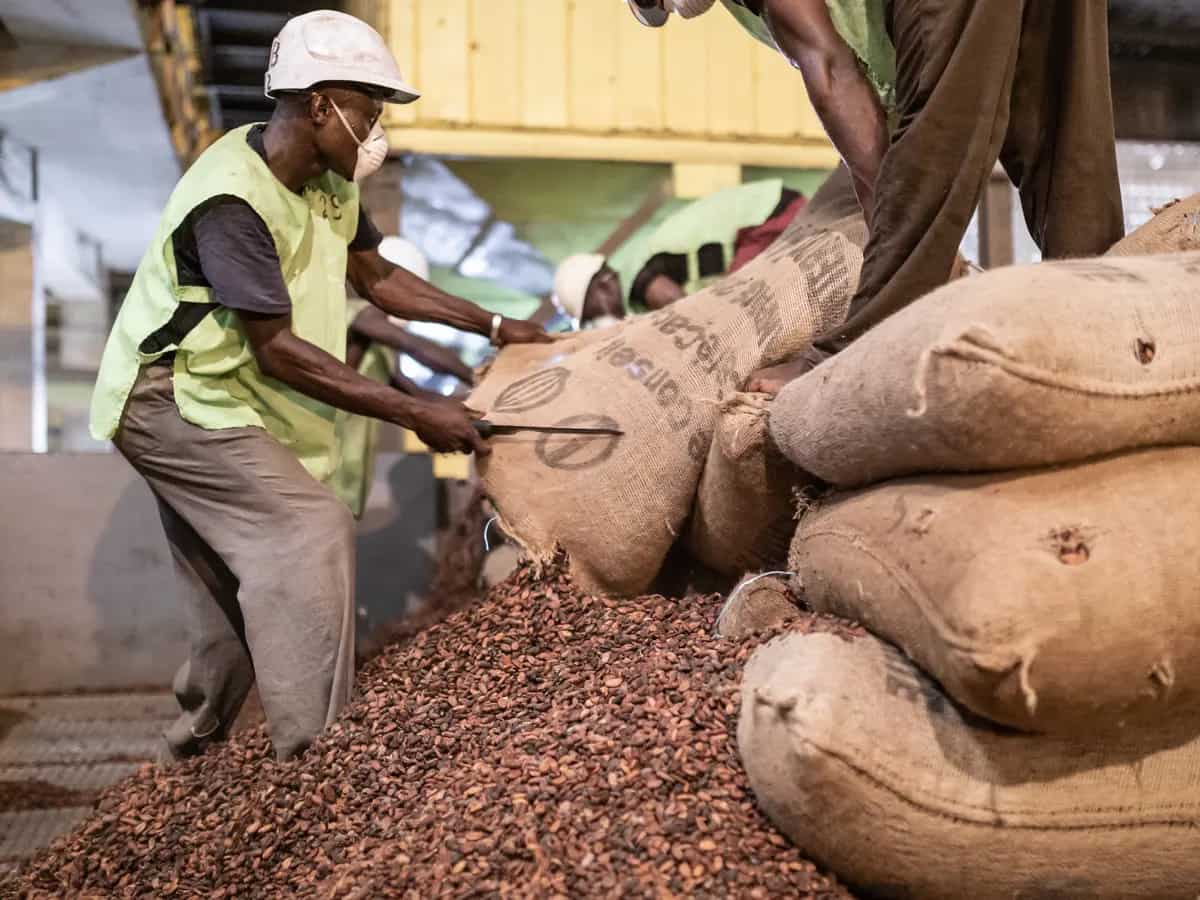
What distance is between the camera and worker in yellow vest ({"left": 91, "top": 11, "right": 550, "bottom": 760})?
233 cm

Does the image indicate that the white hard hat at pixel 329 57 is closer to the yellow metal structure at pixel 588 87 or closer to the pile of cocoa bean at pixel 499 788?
the pile of cocoa bean at pixel 499 788

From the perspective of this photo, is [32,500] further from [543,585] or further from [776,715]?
[776,715]

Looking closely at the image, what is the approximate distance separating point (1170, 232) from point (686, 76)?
3859 mm

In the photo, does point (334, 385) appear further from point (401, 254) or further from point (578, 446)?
point (401, 254)

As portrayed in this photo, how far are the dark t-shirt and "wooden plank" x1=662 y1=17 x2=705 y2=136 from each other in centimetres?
342

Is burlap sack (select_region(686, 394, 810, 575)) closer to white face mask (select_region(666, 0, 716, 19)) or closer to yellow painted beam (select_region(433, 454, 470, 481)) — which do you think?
white face mask (select_region(666, 0, 716, 19))

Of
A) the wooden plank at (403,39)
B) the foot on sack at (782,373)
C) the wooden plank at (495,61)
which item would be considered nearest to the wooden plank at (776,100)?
the wooden plank at (495,61)

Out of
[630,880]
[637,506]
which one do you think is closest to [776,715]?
[630,880]

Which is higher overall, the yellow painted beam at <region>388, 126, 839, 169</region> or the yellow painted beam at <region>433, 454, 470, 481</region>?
the yellow painted beam at <region>388, 126, 839, 169</region>

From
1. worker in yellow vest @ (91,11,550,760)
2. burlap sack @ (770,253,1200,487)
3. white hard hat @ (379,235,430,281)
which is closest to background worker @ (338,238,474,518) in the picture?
white hard hat @ (379,235,430,281)

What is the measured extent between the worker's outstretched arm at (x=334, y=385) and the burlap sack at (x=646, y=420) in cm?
10

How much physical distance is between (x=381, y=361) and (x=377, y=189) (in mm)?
1118

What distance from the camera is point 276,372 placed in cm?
241

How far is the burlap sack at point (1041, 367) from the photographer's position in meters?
1.41
